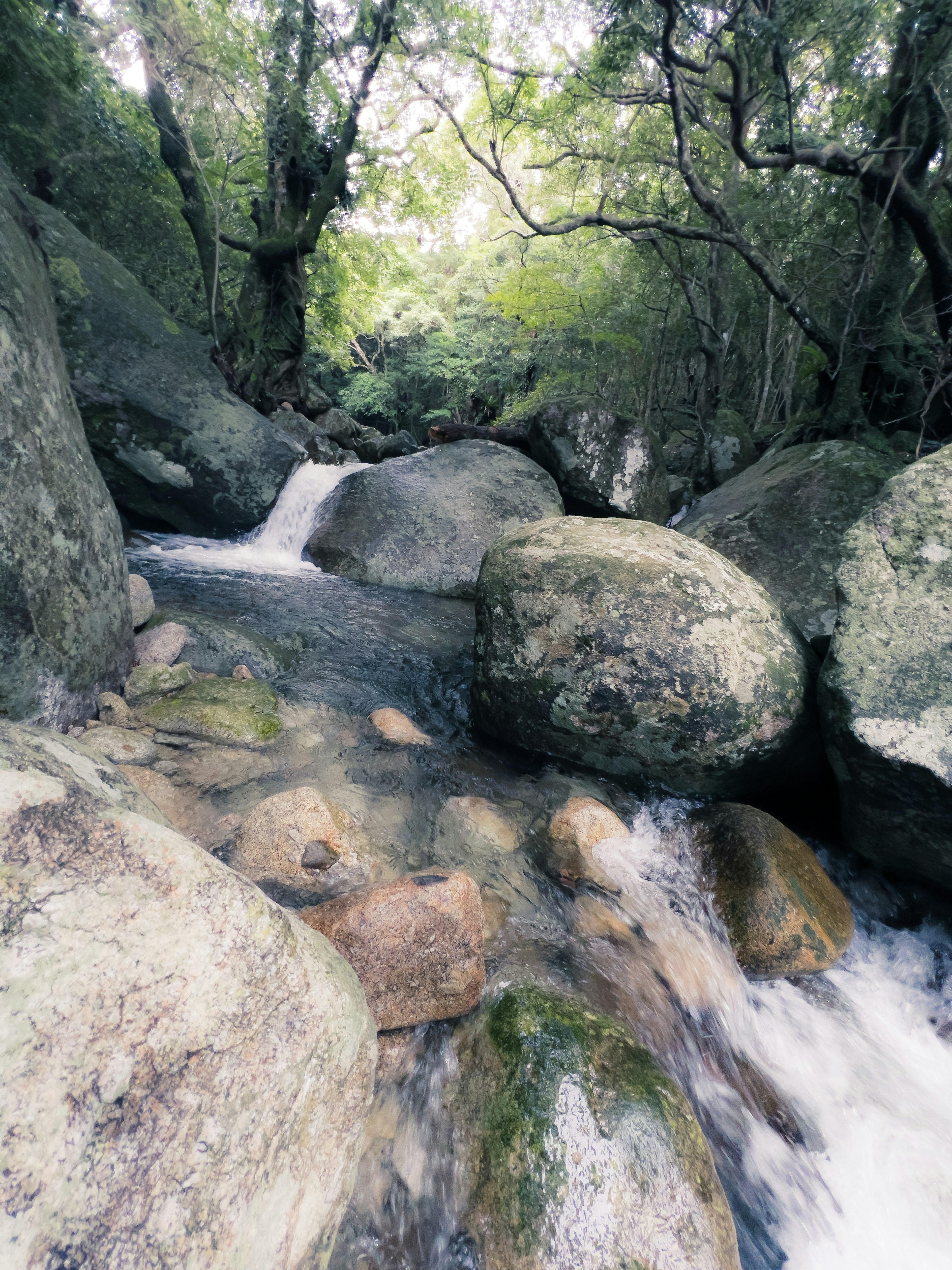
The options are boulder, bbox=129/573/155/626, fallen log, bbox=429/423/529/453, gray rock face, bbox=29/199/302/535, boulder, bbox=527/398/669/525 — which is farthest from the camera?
fallen log, bbox=429/423/529/453

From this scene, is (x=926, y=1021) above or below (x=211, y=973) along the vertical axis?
below

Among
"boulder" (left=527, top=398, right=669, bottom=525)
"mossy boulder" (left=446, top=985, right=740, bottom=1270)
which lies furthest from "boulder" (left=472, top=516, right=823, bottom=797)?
"boulder" (left=527, top=398, right=669, bottom=525)

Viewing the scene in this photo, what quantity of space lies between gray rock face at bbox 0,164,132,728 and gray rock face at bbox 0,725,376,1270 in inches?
49.2

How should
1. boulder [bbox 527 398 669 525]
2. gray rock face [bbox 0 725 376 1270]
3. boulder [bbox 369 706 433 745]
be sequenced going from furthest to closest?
boulder [bbox 527 398 669 525] → boulder [bbox 369 706 433 745] → gray rock face [bbox 0 725 376 1270]

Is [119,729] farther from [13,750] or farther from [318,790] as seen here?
[13,750]

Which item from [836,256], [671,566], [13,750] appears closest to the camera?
[13,750]

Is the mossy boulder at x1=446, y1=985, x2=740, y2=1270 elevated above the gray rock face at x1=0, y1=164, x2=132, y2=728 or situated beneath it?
situated beneath

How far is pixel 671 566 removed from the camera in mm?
3289

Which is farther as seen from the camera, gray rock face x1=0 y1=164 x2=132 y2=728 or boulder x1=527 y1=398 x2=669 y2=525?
boulder x1=527 y1=398 x2=669 y2=525

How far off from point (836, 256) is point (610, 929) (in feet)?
31.5

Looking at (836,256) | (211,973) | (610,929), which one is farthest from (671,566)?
(836,256)

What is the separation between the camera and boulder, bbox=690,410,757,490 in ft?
32.7

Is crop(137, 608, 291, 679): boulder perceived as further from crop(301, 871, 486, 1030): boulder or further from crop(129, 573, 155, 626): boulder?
crop(301, 871, 486, 1030): boulder

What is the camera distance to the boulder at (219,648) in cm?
368
